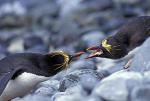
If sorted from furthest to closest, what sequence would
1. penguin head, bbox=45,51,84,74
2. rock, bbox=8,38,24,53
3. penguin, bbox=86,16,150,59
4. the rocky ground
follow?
rock, bbox=8,38,24,53 < penguin, bbox=86,16,150,59 < penguin head, bbox=45,51,84,74 < the rocky ground

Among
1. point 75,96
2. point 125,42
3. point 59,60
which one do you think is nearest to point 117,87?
point 75,96

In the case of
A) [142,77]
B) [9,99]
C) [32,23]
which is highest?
[142,77]

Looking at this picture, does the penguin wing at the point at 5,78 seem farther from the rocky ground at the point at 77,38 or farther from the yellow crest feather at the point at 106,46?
the yellow crest feather at the point at 106,46

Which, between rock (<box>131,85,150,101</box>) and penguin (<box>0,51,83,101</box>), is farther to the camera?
penguin (<box>0,51,83,101</box>)

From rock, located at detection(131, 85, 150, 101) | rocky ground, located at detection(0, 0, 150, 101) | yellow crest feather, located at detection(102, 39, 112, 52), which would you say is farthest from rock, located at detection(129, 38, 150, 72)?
yellow crest feather, located at detection(102, 39, 112, 52)

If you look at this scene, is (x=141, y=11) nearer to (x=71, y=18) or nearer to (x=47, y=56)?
(x=71, y=18)

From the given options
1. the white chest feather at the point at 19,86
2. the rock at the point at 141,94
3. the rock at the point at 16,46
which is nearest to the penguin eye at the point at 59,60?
the white chest feather at the point at 19,86

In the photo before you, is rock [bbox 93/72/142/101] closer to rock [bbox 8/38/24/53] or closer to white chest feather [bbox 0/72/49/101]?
white chest feather [bbox 0/72/49/101]

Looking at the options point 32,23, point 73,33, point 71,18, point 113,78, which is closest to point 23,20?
point 32,23
